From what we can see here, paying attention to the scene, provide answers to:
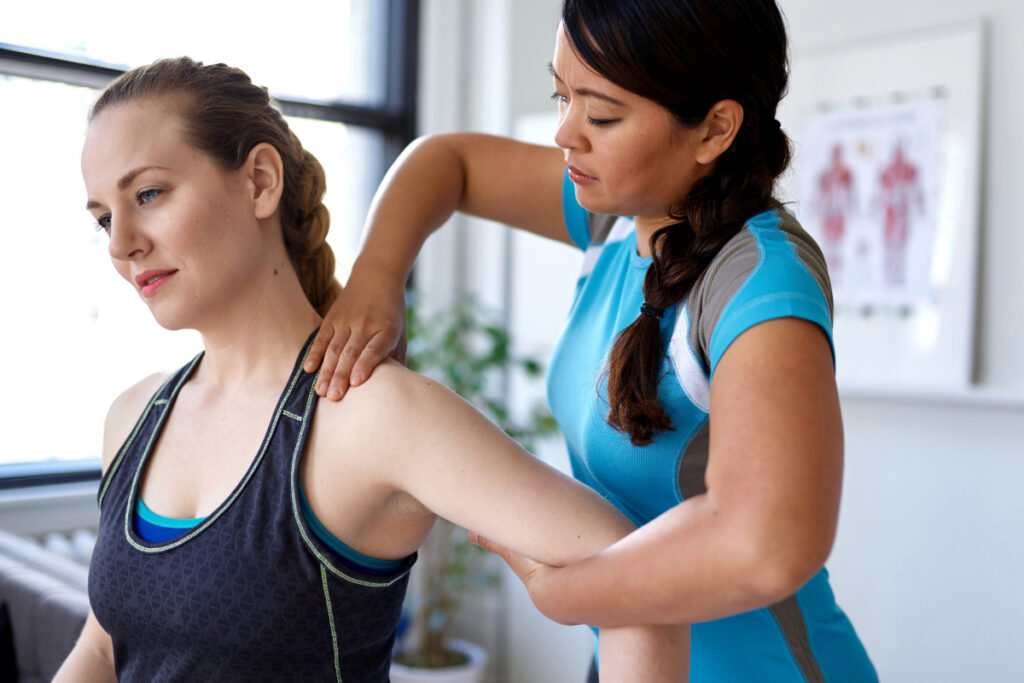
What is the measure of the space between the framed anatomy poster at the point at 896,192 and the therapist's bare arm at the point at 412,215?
63.6 inches

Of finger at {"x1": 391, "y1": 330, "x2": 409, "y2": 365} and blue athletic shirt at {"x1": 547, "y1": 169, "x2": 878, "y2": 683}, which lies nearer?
blue athletic shirt at {"x1": 547, "y1": 169, "x2": 878, "y2": 683}

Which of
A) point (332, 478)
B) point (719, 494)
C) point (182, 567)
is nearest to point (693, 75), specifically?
point (719, 494)

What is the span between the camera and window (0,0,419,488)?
2938mm

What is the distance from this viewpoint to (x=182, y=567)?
1.04 metres

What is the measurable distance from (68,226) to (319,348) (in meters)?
2.27

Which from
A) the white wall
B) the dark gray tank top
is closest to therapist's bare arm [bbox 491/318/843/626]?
the dark gray tank top

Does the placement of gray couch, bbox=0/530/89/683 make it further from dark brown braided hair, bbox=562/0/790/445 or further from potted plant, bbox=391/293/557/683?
potted plant, bbox=391/293/557/683

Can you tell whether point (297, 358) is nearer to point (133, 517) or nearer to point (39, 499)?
point (133, 517)

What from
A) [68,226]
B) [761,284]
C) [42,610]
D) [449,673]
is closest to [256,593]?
[761,284]

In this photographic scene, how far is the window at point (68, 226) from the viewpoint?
2938mm

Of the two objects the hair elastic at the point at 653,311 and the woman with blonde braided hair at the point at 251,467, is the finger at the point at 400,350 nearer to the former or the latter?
the woman with blonde braided hair at the point at 251,467

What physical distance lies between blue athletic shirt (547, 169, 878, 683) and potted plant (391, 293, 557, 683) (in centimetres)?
228

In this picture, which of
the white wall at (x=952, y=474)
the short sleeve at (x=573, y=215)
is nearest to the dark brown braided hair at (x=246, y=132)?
the short sleeve at (x=573, y=215)

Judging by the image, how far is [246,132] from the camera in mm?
1198
